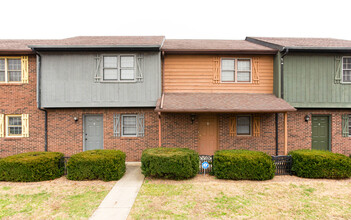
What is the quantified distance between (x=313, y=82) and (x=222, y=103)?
4731mm

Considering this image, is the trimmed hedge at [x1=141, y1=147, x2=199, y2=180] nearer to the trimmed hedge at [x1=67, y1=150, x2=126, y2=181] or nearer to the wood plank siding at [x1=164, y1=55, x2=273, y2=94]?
the trimmed hedge at [x1=67, y1=150, x2=126, y2=181]

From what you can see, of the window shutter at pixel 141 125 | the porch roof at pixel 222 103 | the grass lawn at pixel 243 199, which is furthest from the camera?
the window shutter at pixel 141 125

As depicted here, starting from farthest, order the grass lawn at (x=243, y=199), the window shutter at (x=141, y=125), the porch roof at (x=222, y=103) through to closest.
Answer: the window shutter at (x=141, y=125) < the porch roof at (x=222, y=103) < the grass lawn at (x=243, y=199)

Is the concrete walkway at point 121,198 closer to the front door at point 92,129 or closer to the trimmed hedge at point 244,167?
the front door at point 92,129

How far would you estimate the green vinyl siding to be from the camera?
28.3 ft

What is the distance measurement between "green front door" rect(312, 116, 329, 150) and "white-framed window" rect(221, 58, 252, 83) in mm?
4087

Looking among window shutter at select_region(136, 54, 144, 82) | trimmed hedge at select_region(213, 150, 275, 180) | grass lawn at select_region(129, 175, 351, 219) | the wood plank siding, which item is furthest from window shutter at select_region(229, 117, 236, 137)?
window shutter at select_region(136, 54, 144, 82)

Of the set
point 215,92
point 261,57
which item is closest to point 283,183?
point 215,92

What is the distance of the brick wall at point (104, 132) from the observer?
8.80 meters

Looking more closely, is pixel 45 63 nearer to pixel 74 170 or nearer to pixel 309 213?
Result: pixel 74 170

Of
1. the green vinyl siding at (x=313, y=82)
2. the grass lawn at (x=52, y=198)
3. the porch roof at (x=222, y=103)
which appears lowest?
the grass lawn at (x=52, y=198)

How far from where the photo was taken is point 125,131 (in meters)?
8.98

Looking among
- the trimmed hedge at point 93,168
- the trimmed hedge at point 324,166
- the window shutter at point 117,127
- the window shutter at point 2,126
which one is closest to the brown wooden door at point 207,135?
the trimmed hedge at point 324,166

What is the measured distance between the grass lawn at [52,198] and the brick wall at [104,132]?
253 centimetres
